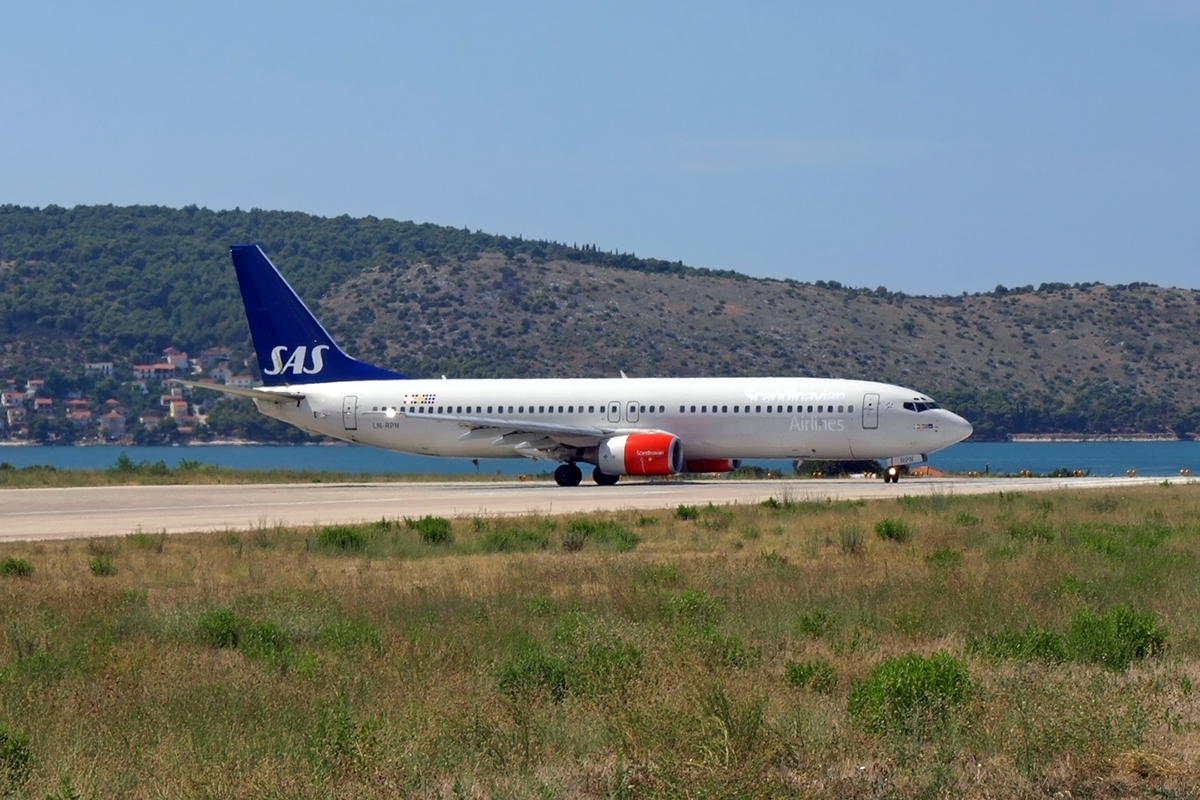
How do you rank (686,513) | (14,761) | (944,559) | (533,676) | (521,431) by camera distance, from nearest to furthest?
1. (14,761)
2. (533,676)
3. (944,559)
4. (686,513)
5. (521,431)

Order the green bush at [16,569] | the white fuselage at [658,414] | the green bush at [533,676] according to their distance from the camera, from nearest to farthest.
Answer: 1. the green bush at [533,676]
2. the green bush at [16,569]
3. the white fuselage at [658,414]

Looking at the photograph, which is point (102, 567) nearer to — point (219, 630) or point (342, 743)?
point (219, 630)

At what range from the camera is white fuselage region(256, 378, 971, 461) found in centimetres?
4253

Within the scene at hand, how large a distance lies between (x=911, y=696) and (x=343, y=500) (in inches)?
1172

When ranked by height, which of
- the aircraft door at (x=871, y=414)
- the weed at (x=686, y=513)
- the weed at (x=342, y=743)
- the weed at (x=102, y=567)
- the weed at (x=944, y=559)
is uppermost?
the aircraft door at (x=871, y=414)

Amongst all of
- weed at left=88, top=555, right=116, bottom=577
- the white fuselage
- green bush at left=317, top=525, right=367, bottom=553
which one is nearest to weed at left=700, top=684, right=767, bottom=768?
weed at left=88, top=555, right=116, bottom=577

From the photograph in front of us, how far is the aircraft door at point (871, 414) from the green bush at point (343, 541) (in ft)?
69.6

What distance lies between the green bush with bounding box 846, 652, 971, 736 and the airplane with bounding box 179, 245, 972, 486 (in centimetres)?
3215

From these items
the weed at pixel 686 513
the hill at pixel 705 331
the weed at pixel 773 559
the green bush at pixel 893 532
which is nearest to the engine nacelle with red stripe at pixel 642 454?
the weed at pixel 686 513

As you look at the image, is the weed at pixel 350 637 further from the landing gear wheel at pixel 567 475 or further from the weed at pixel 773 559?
the landing gear wheel at pixel 567 475

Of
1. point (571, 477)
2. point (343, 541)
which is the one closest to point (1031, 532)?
point (343, 541)

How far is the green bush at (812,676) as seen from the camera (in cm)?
1114

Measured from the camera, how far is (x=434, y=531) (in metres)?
24.8

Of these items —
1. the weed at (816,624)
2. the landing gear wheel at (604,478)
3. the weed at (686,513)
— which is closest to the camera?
the weed at (816,624)
